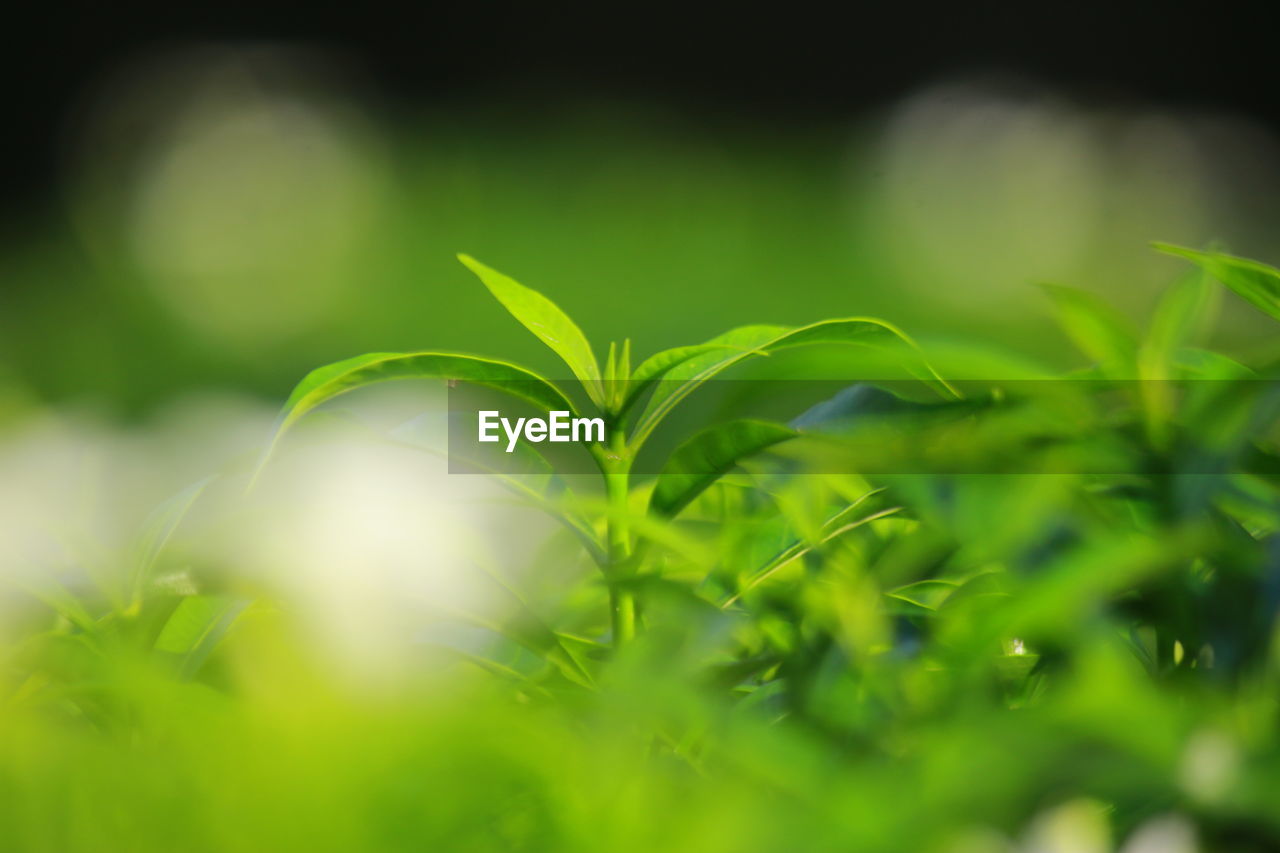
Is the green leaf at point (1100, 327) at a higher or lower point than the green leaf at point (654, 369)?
higher

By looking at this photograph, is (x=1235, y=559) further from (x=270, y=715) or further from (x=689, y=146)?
(x=689, y=146)

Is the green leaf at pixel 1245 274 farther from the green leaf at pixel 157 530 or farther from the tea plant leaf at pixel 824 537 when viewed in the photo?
the green leaf at pixel 157 530

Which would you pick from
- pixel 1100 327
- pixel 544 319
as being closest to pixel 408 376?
pixel 544 319

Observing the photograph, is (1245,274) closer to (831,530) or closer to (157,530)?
(831,530)

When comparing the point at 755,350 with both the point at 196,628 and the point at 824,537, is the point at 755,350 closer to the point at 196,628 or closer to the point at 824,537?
the point at 824,537

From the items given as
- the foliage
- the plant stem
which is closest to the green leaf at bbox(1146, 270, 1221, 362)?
the foliage

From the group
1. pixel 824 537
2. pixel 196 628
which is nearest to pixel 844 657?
pixel 824 537

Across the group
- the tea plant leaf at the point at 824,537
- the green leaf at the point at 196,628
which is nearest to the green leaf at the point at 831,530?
the tea plant leaf at the point at 824,537
